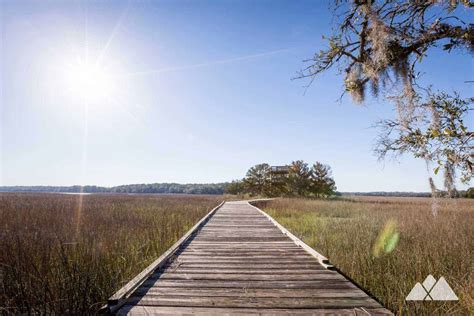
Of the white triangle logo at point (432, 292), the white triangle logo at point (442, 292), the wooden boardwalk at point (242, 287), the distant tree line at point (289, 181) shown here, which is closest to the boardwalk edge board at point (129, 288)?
the wooden boardwalk at point (242, 287)

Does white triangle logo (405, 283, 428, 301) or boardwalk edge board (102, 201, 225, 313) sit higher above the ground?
boardwalk edge board (102, 201, 225, 313)

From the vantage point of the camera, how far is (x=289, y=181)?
41.4 metres

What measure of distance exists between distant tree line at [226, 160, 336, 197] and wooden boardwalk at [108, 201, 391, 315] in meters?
36.5

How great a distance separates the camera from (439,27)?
319 centimetres

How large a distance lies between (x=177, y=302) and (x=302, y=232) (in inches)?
278

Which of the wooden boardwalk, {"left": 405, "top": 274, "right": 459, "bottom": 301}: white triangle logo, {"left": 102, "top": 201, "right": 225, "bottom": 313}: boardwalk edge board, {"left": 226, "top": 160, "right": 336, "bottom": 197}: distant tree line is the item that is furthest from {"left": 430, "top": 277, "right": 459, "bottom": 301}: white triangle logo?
{"left": 226, "top": 160, "right": 336, "bottom": 197}: distant tree line

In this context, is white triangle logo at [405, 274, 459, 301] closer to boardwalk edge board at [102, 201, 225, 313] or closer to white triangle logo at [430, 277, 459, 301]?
white triangle logo at [430, 277, 459, 301]

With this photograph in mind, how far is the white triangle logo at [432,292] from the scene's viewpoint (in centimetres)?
309

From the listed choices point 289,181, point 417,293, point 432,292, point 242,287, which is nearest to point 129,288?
point 242,287

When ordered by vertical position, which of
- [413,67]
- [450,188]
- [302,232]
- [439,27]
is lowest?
[302,232]

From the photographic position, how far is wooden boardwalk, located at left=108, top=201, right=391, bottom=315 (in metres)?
2.75

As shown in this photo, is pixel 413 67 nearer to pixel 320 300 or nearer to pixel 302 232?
pixel 320 300

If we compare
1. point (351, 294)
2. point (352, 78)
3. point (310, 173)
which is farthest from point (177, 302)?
point (310, 173)

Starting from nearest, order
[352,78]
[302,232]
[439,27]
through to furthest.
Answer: [439,27] < [352,78] < [302,232]
